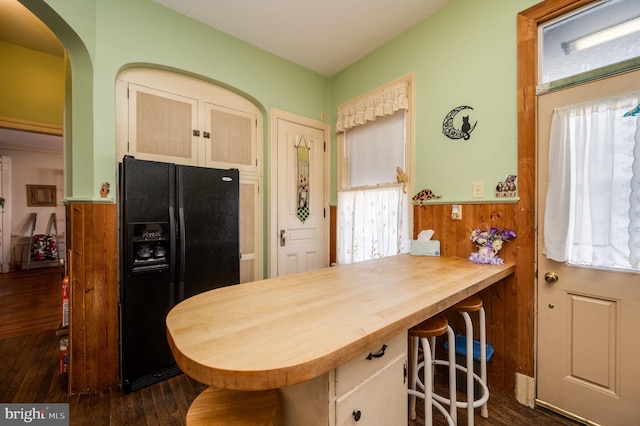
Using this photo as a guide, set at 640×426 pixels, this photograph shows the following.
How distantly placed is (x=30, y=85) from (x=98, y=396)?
352cm

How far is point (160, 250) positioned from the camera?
2072mm

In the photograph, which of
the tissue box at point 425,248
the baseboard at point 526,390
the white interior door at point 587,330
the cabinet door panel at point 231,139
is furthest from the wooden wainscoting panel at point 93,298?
the white interior door at point 587,330

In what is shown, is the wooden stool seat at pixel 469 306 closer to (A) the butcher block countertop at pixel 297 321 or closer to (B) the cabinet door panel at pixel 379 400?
(A) the butcher block countertop at pixel 297 321

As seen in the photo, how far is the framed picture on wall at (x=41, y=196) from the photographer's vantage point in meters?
6.00

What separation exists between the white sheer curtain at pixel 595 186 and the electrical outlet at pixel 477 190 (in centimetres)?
41

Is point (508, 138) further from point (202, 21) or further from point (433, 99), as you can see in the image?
point (202, 21)

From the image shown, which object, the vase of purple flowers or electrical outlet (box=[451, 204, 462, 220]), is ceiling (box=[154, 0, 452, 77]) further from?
the vase of purple flowers

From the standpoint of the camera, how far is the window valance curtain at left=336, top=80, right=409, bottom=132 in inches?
101

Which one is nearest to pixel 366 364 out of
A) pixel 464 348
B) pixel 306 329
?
pixel 306 329

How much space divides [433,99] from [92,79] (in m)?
2.70

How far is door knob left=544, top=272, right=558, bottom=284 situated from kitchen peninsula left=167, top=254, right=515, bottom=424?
2.22 ft

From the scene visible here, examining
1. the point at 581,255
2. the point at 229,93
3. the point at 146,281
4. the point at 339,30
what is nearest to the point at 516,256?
the point at 581,255

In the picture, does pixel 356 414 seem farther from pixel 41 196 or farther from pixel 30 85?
pixel 41 196

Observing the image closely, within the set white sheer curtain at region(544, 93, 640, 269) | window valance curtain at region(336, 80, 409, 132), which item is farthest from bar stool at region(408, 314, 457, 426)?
window valance curtain at region(336, 80, 409, 132)
